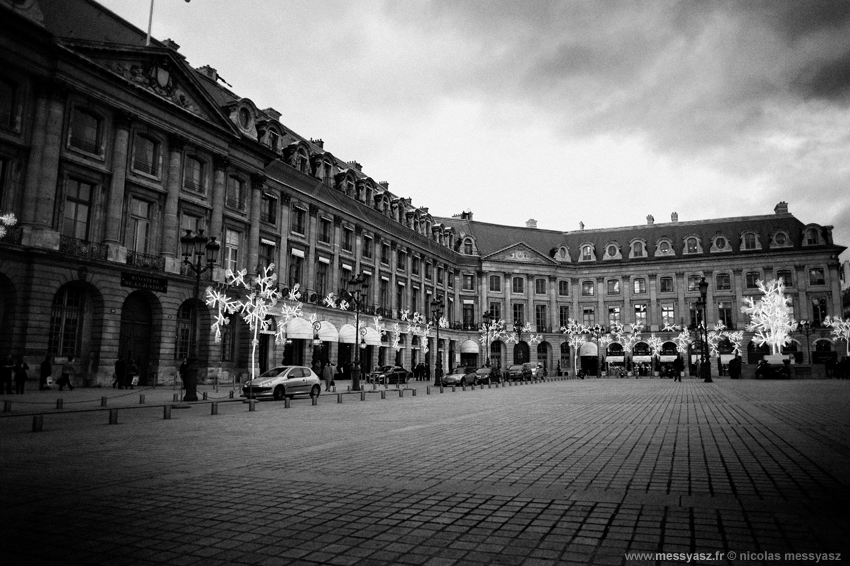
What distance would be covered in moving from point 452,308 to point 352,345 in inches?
1001

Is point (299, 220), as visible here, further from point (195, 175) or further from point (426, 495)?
point (426, 495)

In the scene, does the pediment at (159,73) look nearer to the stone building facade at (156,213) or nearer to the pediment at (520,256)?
the stone building facade at (156,213)

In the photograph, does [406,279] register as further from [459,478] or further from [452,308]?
[459,478]

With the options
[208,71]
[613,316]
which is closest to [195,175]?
[208,71]

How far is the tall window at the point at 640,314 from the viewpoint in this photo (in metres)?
80.4

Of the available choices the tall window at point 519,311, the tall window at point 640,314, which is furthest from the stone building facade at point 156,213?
the tall window at point 640,314

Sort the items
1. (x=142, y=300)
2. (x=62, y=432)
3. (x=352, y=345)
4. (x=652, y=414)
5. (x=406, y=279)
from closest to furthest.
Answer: (x=62, y=432), (x=652, y=414), (x=142, y=300), (x=352, y=345), (x=406, y=279)

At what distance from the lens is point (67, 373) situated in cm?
2831

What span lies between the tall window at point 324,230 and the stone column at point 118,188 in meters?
18.0

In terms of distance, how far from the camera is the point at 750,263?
76.1 m

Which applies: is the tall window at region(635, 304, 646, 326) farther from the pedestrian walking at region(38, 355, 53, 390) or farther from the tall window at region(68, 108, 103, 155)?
the pedestrian walking at region(38, 355, 53, 390)

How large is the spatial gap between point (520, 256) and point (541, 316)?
9070mm

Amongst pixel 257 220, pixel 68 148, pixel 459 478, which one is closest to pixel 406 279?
pixel 257 220

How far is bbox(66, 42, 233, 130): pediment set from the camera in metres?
30.3
